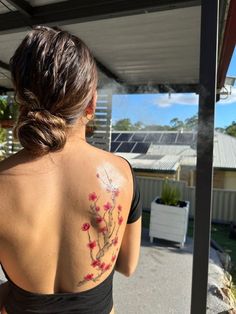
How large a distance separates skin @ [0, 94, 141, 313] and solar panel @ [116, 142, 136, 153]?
4512mm

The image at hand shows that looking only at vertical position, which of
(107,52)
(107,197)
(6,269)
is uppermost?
(107,52)

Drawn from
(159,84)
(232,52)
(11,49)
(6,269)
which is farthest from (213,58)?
(159,84)

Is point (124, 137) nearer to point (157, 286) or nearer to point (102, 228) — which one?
point (157, 286)

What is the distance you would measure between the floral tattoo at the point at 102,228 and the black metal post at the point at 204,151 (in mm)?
542

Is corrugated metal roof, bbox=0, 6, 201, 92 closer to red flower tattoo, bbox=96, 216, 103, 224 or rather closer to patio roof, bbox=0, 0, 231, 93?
patio roof, bbox=0, 0, 231, 93

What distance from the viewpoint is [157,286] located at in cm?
248

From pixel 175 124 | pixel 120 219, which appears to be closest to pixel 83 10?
pixel 120 219

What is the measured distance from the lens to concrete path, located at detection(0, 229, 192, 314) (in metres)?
2.14

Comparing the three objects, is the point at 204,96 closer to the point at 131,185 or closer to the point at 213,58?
the point at 213,58

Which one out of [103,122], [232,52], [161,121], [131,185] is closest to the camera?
[131,185]

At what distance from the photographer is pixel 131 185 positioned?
2.37 feet

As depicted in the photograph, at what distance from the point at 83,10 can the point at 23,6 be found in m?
0.39

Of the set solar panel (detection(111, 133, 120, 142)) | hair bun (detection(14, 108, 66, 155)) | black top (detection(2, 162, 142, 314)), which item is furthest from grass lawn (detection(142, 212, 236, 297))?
hair bun (detection(14, 108, 66, 155))

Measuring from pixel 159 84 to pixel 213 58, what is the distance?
10.1ft
